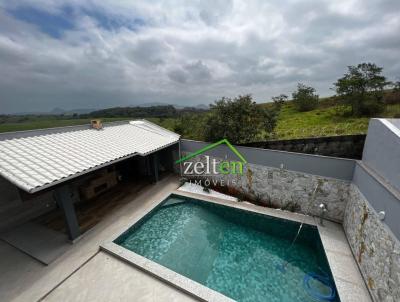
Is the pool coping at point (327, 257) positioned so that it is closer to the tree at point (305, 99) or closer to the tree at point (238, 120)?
the tree at point (238, 120)

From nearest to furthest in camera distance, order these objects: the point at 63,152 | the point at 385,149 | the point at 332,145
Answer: the point at 385,149, the point at 63,152, the point at 332,145

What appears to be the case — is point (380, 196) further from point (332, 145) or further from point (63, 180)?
point (63, 180)

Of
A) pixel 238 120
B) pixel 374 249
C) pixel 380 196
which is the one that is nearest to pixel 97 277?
pixel 374 249

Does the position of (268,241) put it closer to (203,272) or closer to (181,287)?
(203,272)

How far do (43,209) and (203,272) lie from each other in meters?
8.95

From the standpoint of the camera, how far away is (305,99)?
26469 mm

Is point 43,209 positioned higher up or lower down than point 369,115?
lower down

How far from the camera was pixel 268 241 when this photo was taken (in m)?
8.47

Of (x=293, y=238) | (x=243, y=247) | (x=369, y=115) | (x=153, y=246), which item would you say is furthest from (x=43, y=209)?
(x=369, y=115)

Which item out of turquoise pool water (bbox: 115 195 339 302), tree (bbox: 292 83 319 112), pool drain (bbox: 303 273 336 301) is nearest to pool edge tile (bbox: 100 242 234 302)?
turquoise pool water (bbox: 115 195 339 302)

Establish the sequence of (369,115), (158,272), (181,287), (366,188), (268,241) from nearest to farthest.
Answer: (181,287), (158,272), (366,188), (268,241), (369,115)

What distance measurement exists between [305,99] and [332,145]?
19380mm

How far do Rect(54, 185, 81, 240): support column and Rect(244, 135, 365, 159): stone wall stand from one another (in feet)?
37.8

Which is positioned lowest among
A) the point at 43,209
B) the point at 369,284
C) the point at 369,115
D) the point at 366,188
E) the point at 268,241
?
the point at 268,241
